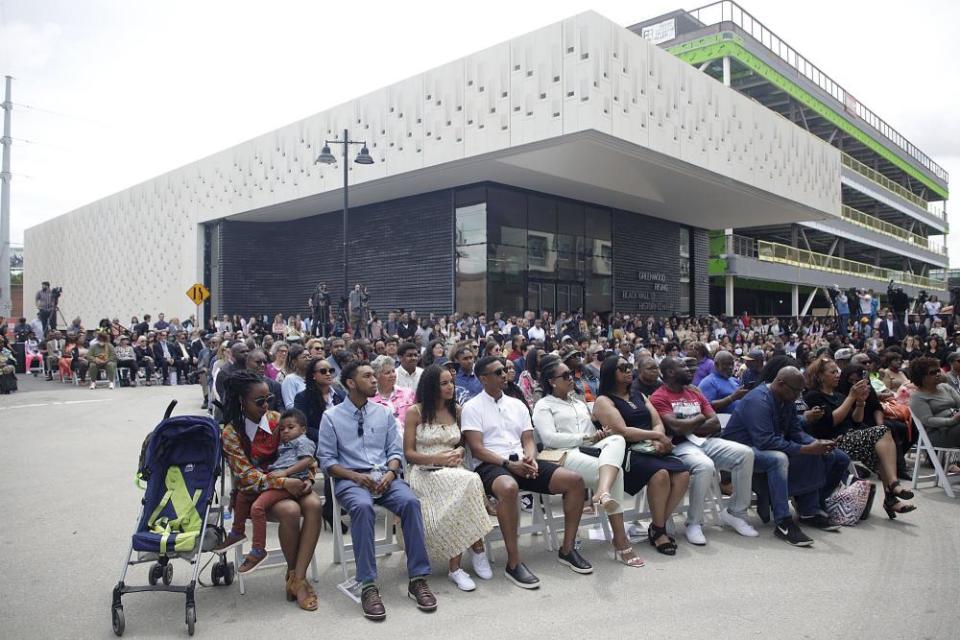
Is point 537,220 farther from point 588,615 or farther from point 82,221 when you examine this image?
point 82,221

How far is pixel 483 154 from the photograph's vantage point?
17141 millimetres

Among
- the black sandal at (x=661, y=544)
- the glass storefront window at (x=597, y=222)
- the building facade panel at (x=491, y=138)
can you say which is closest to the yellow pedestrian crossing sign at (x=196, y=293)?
the building facade panel at (x=491, y=138)

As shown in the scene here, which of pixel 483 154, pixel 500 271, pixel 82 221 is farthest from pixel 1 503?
pixel 82 221

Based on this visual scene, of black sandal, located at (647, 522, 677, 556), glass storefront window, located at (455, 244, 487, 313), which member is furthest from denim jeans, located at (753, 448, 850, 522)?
glass storefront window, located at (455, 244, 487, 313)

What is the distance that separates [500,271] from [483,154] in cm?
465

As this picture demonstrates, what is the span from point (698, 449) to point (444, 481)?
7.71 feet

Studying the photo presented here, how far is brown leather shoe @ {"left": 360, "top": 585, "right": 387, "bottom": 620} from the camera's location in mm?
3900

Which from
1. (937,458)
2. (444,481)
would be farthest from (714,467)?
(937,458)

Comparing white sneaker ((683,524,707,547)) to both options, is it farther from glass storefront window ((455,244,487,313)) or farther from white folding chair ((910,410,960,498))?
glass storefront window ((455,244,487,313))

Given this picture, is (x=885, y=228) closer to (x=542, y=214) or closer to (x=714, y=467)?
(x=542, y=214)

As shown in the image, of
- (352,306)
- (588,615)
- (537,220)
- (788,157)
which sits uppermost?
(788,157)

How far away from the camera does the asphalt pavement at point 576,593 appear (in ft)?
12.4

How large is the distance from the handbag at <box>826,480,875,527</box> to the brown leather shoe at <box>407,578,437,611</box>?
12.1 ft

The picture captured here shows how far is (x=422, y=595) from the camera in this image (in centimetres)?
408
